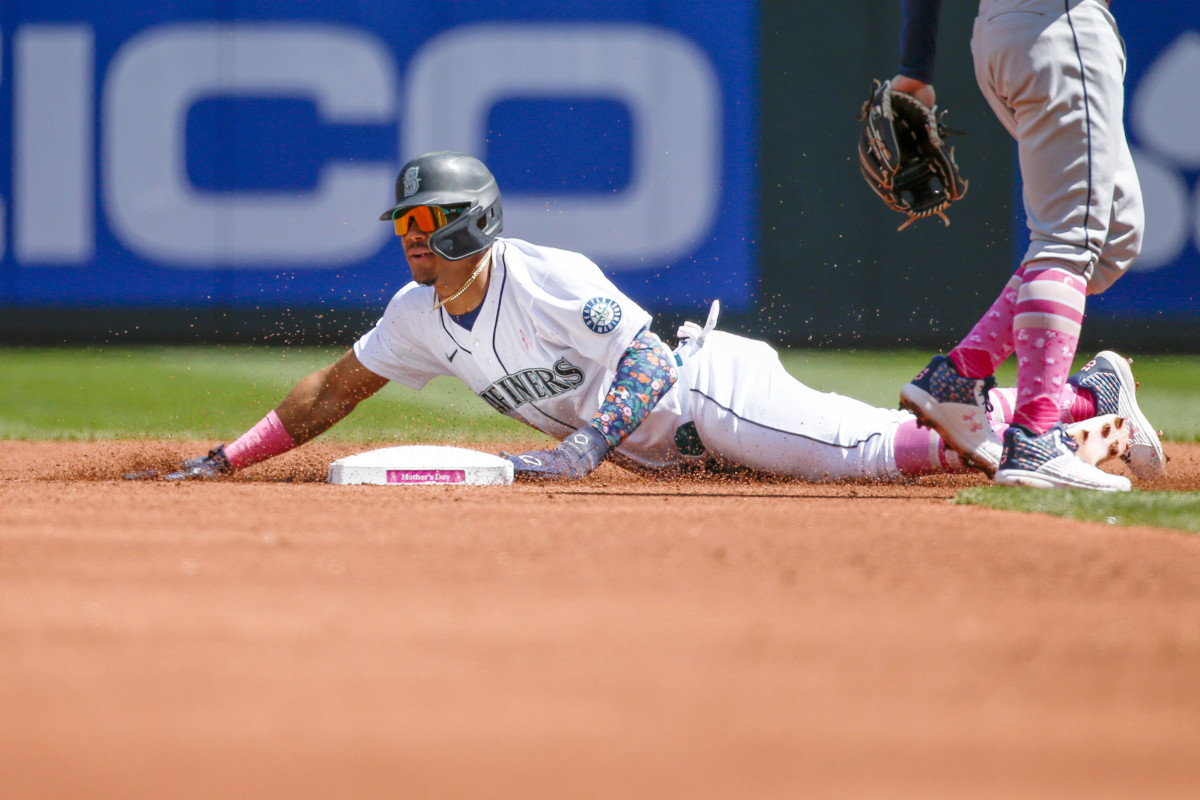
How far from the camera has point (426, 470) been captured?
3650 millimetres

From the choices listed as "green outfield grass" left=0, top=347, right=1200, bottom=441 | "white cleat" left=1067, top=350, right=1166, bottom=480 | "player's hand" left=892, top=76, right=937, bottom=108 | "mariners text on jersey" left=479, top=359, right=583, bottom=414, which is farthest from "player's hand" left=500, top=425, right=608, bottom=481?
"green outfield grass" left=0, top=347, right=1200, bottom=441

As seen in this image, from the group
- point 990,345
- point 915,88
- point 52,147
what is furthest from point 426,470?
point 52,147

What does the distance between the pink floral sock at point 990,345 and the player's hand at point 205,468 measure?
2.16 metres

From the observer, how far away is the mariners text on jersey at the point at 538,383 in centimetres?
373

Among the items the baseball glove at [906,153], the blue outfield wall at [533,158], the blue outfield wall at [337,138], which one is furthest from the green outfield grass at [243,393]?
the baseball glove at [906,153]

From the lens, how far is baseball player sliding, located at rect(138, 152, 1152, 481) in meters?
3.59

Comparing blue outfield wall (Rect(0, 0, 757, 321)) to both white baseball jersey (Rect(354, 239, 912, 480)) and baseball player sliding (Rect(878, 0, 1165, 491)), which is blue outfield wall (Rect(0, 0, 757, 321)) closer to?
white baseball jersey (Rect(354, 239, 912, 480))

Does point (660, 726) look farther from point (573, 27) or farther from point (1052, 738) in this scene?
point (573, 27)

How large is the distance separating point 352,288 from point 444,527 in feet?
21.0

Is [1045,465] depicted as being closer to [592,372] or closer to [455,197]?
[592,372]

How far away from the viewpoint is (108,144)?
884cm

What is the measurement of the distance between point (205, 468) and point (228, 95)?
578 cm

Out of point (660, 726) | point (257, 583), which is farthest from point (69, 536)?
point (660, 726)

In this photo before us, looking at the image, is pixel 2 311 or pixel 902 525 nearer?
pixel 902 525
